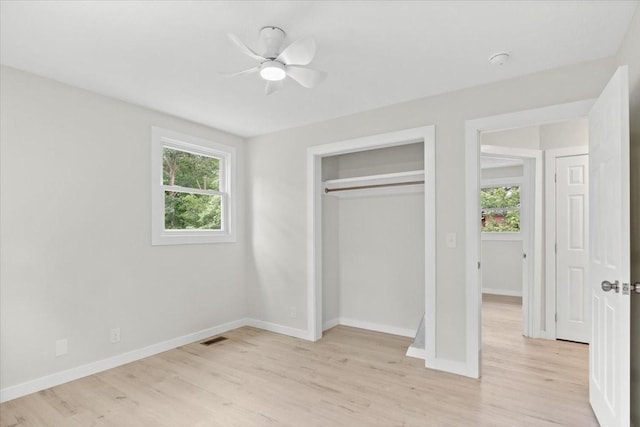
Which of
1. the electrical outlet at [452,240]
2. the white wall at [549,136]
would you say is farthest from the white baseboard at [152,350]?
the white wall at [549,136]

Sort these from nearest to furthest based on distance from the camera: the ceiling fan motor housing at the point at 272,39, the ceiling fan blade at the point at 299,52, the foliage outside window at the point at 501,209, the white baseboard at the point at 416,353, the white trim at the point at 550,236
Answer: the ceiling fan blade at the point at 299,52
the ceiling fan motor housing at the point at 272,39
the white baseboard at the point at 416,353
the white trim at the point at 550,236
the foliage outside window at the point at 501,209

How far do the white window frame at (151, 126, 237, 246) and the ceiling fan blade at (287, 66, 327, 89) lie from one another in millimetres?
2118

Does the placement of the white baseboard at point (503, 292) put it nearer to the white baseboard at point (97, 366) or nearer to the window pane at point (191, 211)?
the white baseboard at point (97, 366)

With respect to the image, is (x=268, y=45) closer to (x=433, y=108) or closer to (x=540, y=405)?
(x=433, y=108)

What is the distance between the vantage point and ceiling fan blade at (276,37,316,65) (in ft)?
6.36

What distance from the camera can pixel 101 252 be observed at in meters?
3.22

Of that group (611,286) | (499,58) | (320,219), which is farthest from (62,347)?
(499,58)

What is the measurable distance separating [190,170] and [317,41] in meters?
2.49

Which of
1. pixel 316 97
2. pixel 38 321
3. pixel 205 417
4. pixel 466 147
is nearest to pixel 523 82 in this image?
pixel 466 147

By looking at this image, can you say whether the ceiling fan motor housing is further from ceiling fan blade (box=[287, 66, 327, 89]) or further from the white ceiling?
ceiling fan blade (box=[287, 66, 327, 89])

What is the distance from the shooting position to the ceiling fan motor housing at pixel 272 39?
215 centimetres

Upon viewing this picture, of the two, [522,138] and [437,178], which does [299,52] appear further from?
[522,138]

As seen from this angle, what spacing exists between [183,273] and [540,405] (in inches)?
139

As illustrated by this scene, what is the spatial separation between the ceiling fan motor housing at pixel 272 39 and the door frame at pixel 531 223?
280cm
